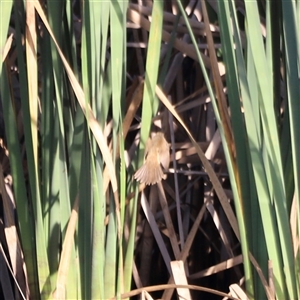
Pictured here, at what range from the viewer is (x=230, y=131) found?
2.61ft

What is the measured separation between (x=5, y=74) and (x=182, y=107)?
0.38 m

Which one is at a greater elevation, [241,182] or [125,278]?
[241,182]

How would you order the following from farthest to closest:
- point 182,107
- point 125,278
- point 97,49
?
point 182,107
point 125,278
point 97,49

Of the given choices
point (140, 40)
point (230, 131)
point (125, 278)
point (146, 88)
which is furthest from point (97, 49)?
point (140, 40)

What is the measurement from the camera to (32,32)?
794 millimetres

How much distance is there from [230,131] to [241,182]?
0.24 ft

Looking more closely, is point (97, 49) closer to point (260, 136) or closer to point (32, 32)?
point (32, 32)

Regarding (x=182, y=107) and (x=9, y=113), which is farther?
(x=182, y=107)

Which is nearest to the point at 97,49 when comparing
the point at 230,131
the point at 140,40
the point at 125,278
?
the point at 230,131

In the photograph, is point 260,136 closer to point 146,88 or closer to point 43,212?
point 146,88

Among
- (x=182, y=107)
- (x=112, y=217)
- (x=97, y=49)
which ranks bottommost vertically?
(x=112, y=217)

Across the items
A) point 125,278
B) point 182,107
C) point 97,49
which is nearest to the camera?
point 97,49

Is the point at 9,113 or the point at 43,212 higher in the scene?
the point at 9,113

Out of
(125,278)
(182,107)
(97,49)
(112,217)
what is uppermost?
(97,49)
